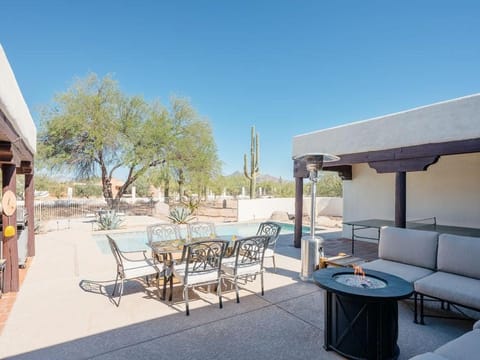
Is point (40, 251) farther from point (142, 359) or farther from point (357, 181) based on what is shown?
point (357, 181)

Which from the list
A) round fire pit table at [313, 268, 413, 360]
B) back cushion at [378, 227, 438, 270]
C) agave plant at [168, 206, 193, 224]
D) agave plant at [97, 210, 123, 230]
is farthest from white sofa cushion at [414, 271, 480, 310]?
agave plant at [97, 210, 123, 230]

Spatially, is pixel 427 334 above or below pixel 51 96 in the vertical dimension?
below

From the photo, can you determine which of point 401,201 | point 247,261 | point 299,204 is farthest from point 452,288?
point 299,204

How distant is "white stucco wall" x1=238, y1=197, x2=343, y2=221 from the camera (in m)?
15.0

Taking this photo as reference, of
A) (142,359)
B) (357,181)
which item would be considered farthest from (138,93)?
(142,359)

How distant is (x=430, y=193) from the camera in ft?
24.4

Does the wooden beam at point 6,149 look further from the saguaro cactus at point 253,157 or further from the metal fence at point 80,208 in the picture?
the saguaro cactus at point 253,157

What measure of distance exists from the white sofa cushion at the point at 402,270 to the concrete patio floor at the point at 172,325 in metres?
0.49

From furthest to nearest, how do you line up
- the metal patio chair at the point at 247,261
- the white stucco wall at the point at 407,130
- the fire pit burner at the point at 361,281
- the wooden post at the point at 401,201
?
the wooden post at the point at 401,201 → the white stucco wall at the point at 407,130 → the metal patio chair at the point at 247,261 → the fire pit burner at the point at 361,281

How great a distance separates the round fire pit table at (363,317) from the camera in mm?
2549

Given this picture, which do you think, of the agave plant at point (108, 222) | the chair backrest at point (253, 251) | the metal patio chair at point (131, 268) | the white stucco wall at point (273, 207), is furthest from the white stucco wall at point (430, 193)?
the agave plant at point (108, 222)

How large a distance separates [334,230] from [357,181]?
3.03 metres

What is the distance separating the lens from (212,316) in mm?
3637

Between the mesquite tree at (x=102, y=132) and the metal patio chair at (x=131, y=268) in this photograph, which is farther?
the mesquite tree at (x=102, y=132)
